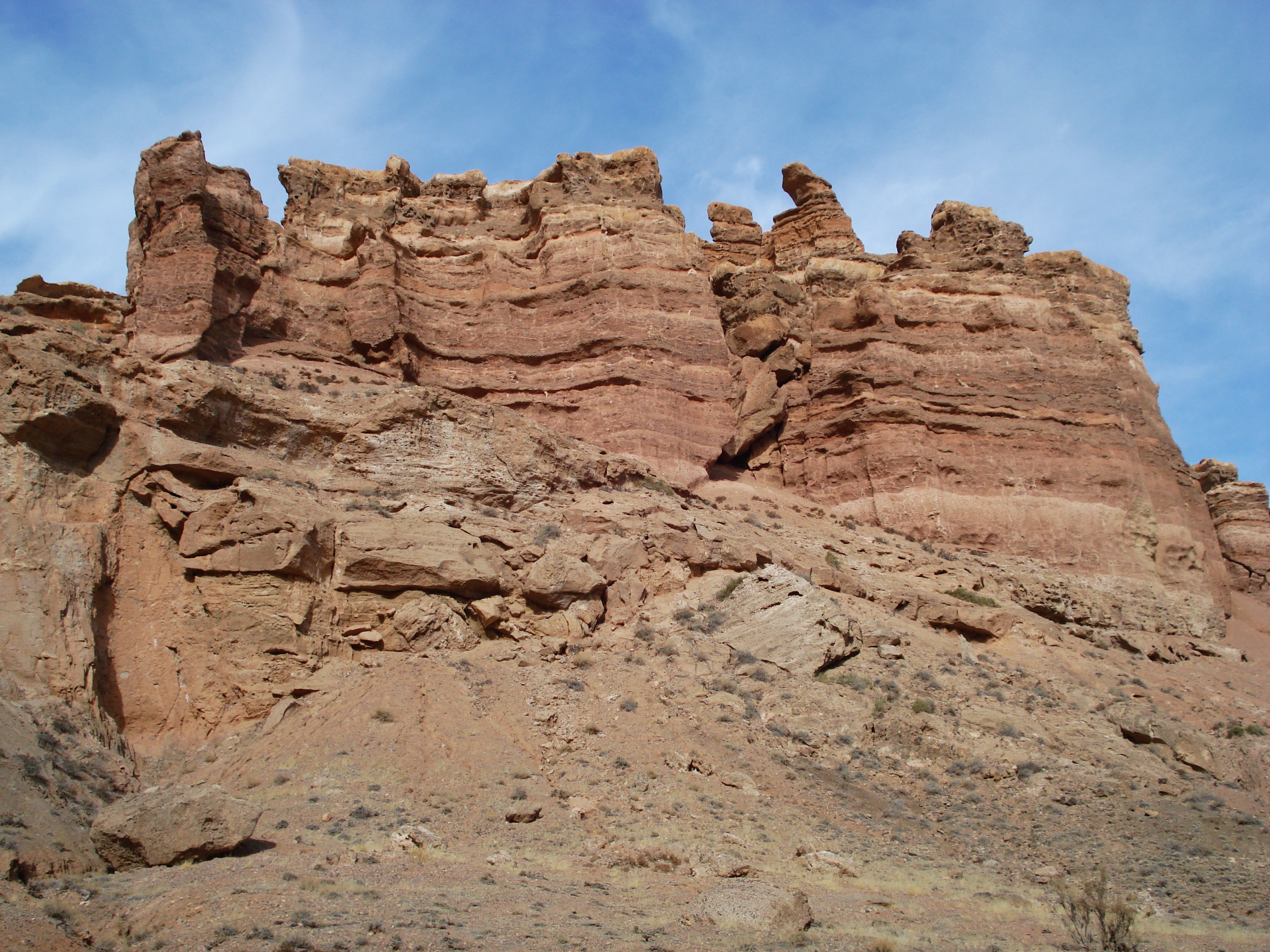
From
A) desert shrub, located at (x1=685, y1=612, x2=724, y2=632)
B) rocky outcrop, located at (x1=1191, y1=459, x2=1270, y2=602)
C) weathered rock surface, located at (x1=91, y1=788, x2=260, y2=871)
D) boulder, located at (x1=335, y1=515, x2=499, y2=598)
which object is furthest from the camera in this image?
rocky outcrop, located at (x1=1191, y1=459, x2=1270, y2=602)

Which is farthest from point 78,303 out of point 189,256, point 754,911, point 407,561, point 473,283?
point 754,911

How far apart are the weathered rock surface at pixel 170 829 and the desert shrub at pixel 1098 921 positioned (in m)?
8.31

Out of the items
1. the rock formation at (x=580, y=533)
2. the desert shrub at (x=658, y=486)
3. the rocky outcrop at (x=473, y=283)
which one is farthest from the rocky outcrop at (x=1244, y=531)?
the desert shrub at (x=658, y=486)

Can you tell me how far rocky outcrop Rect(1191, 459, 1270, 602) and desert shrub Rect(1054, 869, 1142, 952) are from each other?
29.9 meters

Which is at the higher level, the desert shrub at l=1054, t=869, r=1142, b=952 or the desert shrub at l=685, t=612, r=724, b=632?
the desert shrub at l=685, t=612, r=724, b=632

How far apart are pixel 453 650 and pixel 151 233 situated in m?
15.3

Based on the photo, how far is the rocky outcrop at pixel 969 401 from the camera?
28.1 metres

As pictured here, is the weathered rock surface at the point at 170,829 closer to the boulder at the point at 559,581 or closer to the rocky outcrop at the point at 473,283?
the boulder at the point at 559,581

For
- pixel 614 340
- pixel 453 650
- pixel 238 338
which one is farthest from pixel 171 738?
pixel 614 340

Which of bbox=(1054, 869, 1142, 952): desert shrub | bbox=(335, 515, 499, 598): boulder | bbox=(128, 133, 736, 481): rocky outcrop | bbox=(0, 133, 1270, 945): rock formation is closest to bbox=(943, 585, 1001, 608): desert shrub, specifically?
bbox=(0, 133, 1270, 945): rock formation

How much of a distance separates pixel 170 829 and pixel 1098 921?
9.50 meters

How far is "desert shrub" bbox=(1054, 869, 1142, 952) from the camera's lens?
911 centimetres

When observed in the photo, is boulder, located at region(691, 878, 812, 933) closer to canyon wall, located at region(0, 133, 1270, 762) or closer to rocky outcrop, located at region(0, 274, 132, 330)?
canyon wall, located at region(0, 133, 1270, 762)

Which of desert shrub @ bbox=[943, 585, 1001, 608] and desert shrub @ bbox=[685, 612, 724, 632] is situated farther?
desert shrub @ bbox=[943, 585, 1001, 608]
